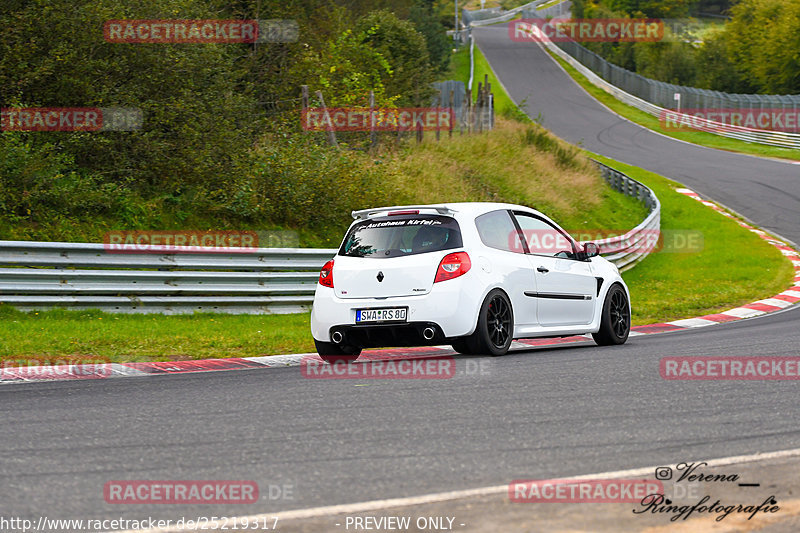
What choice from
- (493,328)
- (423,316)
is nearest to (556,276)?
(493,328)

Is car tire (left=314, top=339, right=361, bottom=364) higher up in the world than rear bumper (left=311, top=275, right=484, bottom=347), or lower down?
lower down

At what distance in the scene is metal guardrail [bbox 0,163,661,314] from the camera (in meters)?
13.0

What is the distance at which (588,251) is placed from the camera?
1118 centimetres

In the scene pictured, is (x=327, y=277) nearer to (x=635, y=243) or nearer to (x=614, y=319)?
(x=614, y=319)

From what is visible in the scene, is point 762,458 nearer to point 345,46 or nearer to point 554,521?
point 554,521

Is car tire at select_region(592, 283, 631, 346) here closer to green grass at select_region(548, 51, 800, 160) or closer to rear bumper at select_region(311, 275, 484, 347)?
rear bumper at select_region(311, 275, 484, 347)

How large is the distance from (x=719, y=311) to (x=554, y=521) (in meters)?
13.7

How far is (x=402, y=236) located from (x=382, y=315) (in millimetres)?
895

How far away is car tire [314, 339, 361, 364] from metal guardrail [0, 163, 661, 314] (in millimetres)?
4605

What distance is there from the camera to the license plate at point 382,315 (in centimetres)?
940

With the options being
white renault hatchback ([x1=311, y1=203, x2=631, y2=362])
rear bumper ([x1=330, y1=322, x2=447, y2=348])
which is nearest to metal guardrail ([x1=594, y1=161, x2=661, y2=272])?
white renault hatchback ([x1=311, y1=203, x2=631, y2=362])

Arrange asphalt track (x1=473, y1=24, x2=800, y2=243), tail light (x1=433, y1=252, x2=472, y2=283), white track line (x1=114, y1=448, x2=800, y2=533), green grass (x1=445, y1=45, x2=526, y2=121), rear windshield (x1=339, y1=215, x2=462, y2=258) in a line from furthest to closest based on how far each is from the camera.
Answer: green grass (x1=445, y1=45, x2=526, y2=121) → asphalt track (x1=473, y1=24, x2=800, y2=243) → rear windshield (x1=339, y1=215, x2=462, y2=258) → tail light (x1=433, y1=252, x2=472, y2=283) → white track line (x1=114, y1=448, x2=800, y2=533)

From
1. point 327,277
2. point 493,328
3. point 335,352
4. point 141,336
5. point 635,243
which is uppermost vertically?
point 327,277

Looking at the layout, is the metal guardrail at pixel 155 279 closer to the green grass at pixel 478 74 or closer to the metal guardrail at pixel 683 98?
the metal guardrail at pixel 683 98
